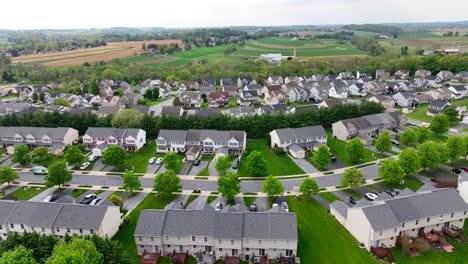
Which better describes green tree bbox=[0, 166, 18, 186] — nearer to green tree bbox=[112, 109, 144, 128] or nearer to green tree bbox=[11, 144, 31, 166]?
green tree bbox=[11, 144, 31, 166]

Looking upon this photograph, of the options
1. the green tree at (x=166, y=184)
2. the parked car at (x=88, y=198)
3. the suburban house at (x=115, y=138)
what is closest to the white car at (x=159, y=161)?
the suburban house at (x=115, y=138)

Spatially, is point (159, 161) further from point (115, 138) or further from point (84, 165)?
point (84, 165)

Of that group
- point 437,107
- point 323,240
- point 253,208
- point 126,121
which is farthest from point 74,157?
point 437,107

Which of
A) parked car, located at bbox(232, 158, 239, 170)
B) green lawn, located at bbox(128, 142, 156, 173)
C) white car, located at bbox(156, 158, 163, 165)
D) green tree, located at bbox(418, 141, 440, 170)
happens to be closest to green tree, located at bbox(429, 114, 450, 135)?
green tree, located at bbox(418, 141, 440, 170)

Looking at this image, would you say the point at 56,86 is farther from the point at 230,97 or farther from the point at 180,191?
the point at 180,191

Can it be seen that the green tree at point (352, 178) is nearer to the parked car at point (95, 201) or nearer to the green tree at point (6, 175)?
the parked car at point (95, 201)

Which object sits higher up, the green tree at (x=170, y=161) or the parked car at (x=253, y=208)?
the green tree at (x=170, y=161)
